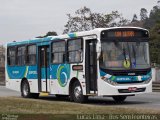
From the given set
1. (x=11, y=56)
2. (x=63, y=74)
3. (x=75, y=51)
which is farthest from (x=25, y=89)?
(x=75, y=51)

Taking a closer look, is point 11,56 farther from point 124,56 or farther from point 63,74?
point 124,56

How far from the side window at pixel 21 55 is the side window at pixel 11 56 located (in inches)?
19.5

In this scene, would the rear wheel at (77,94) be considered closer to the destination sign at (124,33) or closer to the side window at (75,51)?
the side window at (75,51)

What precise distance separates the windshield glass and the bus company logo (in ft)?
8.26

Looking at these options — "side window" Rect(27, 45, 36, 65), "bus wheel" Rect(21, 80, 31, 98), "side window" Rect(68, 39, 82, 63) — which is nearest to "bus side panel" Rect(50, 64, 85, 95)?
"side window" Rect(68, 39, 82, 63)

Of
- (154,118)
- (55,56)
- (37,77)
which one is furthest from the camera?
(37,77)

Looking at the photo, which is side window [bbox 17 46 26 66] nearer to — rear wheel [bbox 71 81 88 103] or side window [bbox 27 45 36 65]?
side window [bbox 27 45 36 65]

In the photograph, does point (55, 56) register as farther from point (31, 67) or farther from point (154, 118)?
point (154, 118)

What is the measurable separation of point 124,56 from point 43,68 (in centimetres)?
543

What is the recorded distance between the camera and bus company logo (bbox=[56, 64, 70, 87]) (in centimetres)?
2126

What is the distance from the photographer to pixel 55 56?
22.5m

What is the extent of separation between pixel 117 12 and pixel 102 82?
47.8m

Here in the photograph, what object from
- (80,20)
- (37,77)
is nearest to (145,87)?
(37,77)

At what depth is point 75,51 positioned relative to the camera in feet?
67.7
